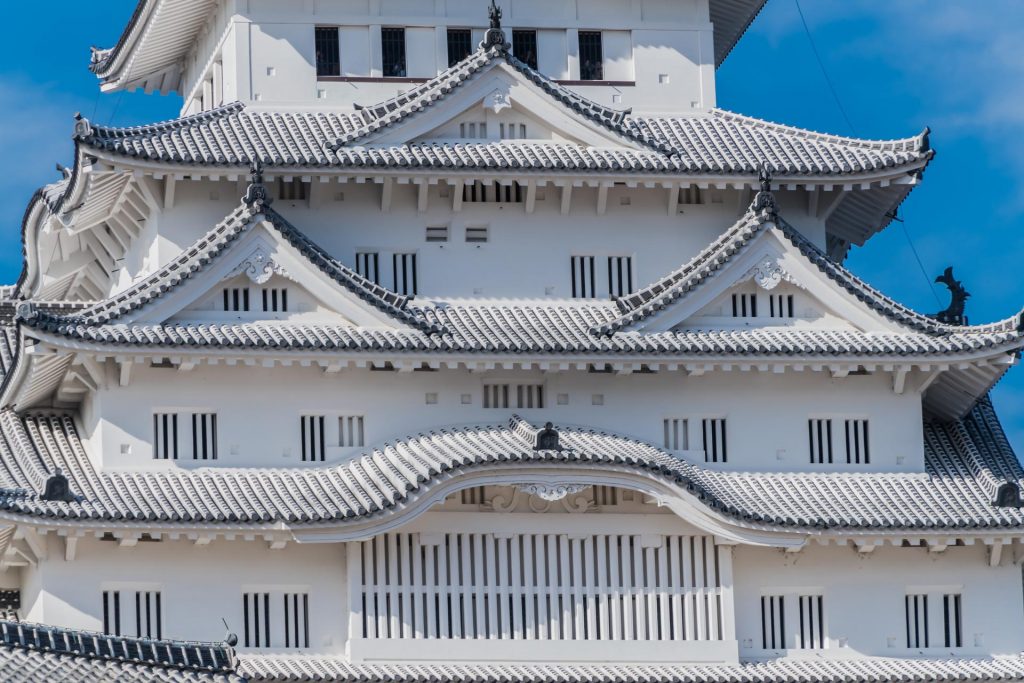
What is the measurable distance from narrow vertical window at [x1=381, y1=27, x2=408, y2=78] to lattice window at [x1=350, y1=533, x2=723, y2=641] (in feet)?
25.8

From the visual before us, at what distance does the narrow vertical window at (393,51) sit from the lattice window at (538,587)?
787 centimetres

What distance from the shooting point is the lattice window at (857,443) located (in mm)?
39750

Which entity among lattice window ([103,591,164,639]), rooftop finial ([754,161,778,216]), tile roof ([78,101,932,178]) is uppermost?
tile roof ([78,101,932,178])

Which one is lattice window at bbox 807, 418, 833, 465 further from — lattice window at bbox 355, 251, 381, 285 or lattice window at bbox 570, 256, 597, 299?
lattice window at bbox 355, 251, 381, 285

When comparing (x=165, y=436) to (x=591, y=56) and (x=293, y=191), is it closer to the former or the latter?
(x=293, y=191)

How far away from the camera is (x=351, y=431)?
3869cm

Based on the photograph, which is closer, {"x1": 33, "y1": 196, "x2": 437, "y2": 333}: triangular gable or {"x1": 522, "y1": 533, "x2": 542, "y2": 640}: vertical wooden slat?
{"x1": 522, "y1": 533, "x2": 542, "y2": 640}: vertical wooden slat

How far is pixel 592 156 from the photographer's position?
40.1 metres

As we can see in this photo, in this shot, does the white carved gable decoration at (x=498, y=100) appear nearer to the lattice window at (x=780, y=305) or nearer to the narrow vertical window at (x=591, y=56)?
the narrow vertical window at (x=591, y=56)

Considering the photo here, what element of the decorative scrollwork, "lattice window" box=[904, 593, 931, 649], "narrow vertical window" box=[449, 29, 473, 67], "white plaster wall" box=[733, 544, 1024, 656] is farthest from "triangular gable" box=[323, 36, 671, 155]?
"lattice window" box=[904, 593, 931, 649]

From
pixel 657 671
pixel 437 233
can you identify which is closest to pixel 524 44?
pixel 437 233

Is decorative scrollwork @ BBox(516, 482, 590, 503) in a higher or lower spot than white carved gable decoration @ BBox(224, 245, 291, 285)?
lower

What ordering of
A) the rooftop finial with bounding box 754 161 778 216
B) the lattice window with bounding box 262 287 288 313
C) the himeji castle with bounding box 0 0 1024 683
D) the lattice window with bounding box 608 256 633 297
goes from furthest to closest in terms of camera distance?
the lattice window with bounding box 608 256 633 297 → the rooftop finial with bounding box 754 161 778 216 → the lattice window with bounding box 262 287 288 313 → the himeji castle with bounding box 0 0 1024 683

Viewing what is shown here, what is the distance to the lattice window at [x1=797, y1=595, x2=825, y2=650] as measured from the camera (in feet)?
127
